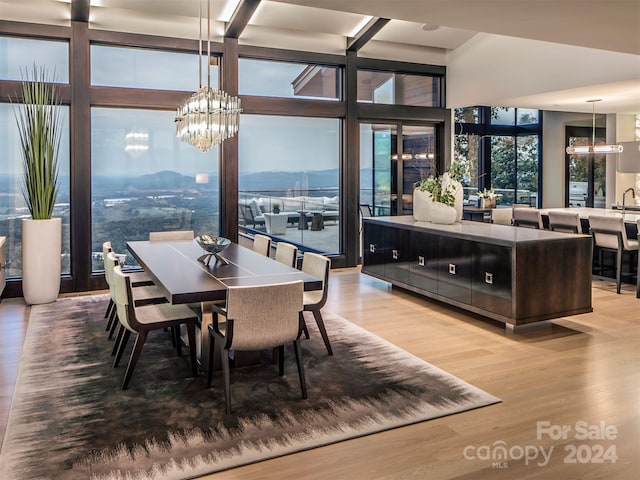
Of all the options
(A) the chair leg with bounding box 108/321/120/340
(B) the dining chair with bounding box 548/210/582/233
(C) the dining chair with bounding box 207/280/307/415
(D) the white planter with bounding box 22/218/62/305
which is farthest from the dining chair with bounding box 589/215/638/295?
(D) the white planter with bounding box 22/218/62/305

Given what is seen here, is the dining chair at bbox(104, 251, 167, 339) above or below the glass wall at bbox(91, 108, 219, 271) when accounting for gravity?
below

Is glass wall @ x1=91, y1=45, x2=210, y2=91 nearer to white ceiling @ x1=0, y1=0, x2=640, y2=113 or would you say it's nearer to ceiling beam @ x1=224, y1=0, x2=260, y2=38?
white ceiling @ x1=0, y1=0, x2=640, y2=113

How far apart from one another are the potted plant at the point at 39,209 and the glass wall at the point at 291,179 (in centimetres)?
240

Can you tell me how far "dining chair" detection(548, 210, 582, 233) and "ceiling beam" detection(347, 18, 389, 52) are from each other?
340 centimetres

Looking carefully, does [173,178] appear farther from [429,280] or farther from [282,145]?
[429,280]

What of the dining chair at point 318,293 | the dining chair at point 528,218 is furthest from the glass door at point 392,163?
the dining chair at point 318,293

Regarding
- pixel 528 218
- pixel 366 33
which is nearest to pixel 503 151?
pixel 528 218

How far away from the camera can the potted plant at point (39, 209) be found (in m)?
5.88

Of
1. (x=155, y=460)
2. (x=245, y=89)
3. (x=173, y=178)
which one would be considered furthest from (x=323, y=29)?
(x=155, y=460)

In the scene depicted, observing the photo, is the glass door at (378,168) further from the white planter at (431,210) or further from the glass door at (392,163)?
the white planter at (431,210)

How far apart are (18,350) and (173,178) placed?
11.1 feet

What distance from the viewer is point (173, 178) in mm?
7223

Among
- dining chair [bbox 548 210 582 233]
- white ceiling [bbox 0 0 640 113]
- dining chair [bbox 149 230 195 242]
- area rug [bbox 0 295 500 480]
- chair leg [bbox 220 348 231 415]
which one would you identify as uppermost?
white ceiling [bbox 0 0 640 113]

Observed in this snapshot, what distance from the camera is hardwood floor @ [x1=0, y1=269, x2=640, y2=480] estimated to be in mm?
2576
